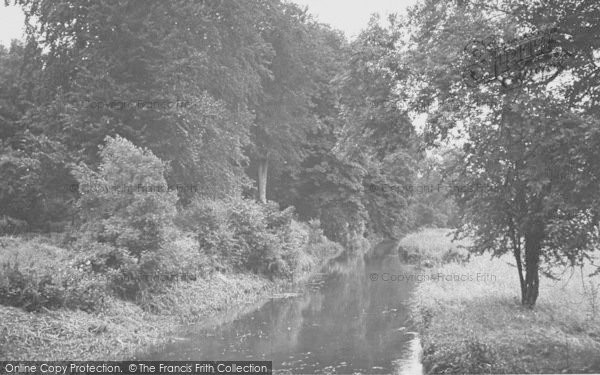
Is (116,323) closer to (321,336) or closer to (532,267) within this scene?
(321,336)

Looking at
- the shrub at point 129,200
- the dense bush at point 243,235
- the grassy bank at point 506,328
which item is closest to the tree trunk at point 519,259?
the grassy bank at point 506,328

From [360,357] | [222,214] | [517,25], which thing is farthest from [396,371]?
[222,214]

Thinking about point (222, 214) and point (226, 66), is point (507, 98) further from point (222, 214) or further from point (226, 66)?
point (226, 66)

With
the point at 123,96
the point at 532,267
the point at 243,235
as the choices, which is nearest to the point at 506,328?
the point at 532,267

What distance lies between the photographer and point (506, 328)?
41.8 feet

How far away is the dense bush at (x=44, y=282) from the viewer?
40.3 ft

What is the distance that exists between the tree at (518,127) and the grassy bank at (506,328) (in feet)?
4.46

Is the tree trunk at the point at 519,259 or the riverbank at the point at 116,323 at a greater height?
the tree trunk at the point at 519,259

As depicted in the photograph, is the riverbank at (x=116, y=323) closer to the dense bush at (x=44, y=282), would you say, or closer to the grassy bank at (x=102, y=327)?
the grassy bank at (x=102, y=327)

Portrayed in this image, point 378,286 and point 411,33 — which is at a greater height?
point 411,33

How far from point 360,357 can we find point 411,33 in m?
8.42

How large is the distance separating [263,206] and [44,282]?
17.4m

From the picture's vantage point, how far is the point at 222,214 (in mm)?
23891

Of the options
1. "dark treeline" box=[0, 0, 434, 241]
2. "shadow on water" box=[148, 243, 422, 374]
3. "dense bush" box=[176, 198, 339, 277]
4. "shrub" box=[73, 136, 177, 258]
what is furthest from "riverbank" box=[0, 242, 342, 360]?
"dark treeline" box=[0, 0, 434, 241]
